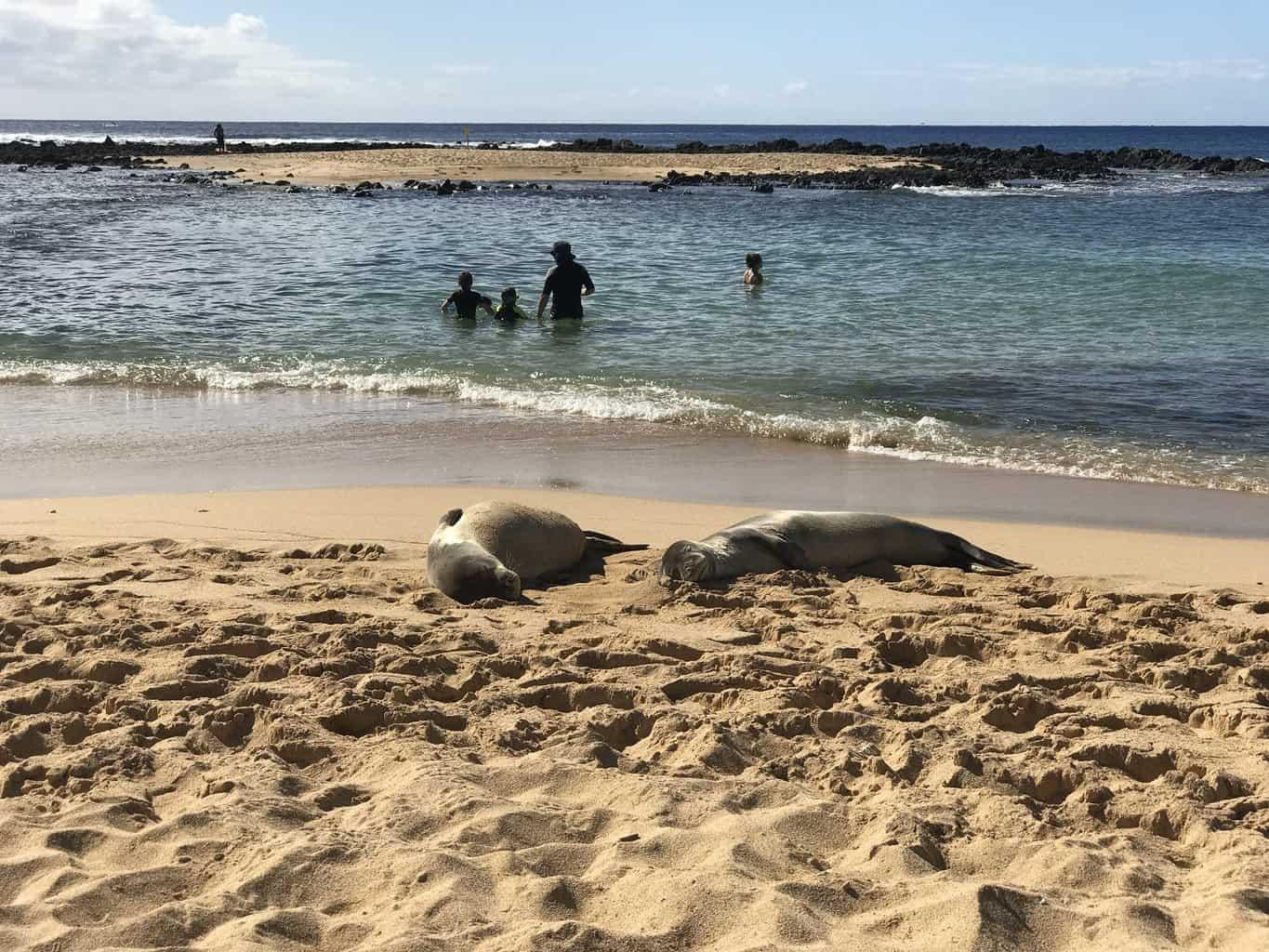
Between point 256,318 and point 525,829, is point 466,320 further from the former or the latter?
point 525,829

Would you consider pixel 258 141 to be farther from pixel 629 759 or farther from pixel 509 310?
pixel 629 759

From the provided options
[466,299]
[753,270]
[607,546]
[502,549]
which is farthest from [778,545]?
[753,270]

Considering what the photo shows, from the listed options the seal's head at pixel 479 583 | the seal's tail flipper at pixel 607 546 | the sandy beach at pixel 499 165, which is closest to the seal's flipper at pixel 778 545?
the seal's tail flipper at pixel 607 546

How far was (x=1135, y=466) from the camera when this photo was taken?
29.5 feet

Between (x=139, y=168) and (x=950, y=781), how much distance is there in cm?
5249

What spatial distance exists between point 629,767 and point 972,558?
3.29 metres

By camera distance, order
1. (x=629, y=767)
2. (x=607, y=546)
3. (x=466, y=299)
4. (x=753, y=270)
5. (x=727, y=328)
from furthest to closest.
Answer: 1. (x=753, y=270)
2. (x=466, y=299)
3. (x=727, y=328)
4. (x=607, y=546)
5. (x=629, y=767)

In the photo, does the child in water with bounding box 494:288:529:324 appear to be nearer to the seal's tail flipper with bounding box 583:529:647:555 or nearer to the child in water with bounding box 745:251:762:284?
the child in water with bounding box 745:251:762:284

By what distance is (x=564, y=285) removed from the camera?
14820 mm

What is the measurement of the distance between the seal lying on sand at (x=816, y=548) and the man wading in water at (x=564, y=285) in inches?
335

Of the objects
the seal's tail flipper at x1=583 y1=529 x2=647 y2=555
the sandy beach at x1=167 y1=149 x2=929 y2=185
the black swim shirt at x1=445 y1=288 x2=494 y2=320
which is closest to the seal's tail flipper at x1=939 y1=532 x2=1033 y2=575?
the seal's tail flipper at x1=583 y1=529 x2=647 y2=555

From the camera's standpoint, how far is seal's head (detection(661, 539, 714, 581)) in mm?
6094

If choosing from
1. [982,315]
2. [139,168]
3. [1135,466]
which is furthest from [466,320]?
[139,168]

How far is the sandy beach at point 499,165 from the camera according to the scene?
1753 inches
